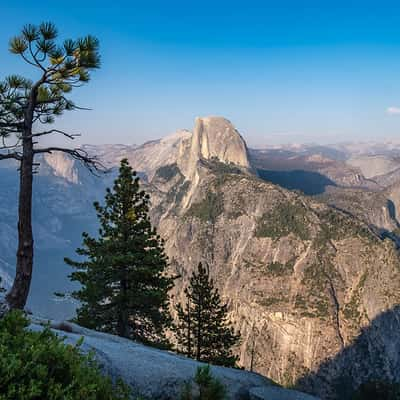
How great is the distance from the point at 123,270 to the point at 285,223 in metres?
177

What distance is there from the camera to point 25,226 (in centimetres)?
1169

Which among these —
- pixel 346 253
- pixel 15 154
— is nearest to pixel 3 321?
pixel 15 154

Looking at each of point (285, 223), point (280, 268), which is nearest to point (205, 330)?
point (280, 268)

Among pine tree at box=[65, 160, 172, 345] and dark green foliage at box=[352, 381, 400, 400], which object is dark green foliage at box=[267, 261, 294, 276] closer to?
dark green foliage at box=[352, 381, 400, 400]

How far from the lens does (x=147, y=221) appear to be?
22.9 metres

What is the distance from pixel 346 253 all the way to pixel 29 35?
17205cm

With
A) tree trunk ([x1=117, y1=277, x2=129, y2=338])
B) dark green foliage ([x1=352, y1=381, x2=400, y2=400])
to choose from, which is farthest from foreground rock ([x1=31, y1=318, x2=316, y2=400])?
dark green foliage ([x1=352, y1=381, x2=400, y2=400])

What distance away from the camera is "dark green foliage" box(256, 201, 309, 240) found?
184m

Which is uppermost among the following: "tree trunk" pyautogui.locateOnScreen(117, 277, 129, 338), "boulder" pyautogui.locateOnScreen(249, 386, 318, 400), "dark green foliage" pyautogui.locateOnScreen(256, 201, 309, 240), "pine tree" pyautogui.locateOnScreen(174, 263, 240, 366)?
"boulder" pyautogui.locateOnScreen(249, 386, 318, 400)

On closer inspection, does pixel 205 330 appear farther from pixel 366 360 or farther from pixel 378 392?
pixel 366 360

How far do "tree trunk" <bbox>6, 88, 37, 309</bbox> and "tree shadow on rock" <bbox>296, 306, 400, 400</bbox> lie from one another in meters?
138

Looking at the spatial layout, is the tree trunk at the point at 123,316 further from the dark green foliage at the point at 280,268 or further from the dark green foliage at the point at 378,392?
the dark green foliage at the point at 280,268

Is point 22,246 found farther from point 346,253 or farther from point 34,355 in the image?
point 346,253

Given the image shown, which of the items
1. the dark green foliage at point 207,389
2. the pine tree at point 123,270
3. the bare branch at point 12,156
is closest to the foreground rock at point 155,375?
the dark green foliage at point 207,389
